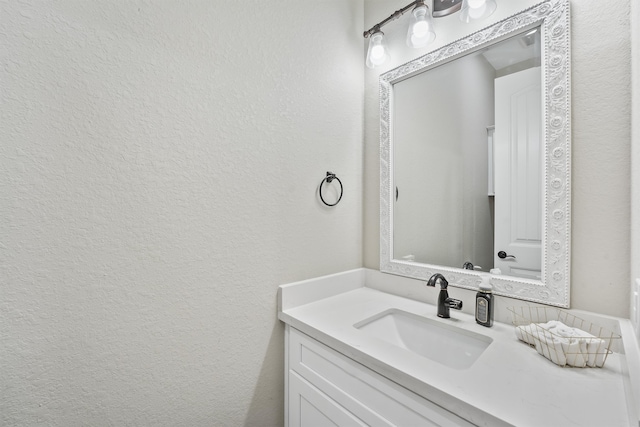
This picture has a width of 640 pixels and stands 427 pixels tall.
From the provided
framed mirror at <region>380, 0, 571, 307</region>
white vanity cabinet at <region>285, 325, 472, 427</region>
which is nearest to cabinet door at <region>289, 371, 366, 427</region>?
white vanity cabinet at <region>285, 325, 472, 427</region>

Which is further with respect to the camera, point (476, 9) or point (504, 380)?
point (476, 9)

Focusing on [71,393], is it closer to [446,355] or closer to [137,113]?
[137,113]

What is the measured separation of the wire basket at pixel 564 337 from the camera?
0.72 m

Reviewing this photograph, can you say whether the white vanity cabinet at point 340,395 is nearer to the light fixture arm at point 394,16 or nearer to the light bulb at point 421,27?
the light bulb at point 421,27

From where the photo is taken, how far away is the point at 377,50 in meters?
1.34

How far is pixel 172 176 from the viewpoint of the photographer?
88cm

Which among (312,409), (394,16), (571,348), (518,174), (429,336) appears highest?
(394,16)

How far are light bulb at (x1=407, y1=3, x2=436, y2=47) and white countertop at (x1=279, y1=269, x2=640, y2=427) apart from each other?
1154mm

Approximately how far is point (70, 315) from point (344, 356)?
0.77 metres

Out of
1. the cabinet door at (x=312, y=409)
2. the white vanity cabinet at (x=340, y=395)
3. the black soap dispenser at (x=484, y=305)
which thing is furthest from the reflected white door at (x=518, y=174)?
the cabinet door at (x=312, y=409)

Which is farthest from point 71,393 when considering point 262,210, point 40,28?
point 40,28

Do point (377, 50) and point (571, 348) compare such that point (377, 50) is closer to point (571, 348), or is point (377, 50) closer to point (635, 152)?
point (635, 152)

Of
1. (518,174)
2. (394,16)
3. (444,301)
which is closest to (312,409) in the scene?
(444,301)

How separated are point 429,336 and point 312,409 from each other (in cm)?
50
